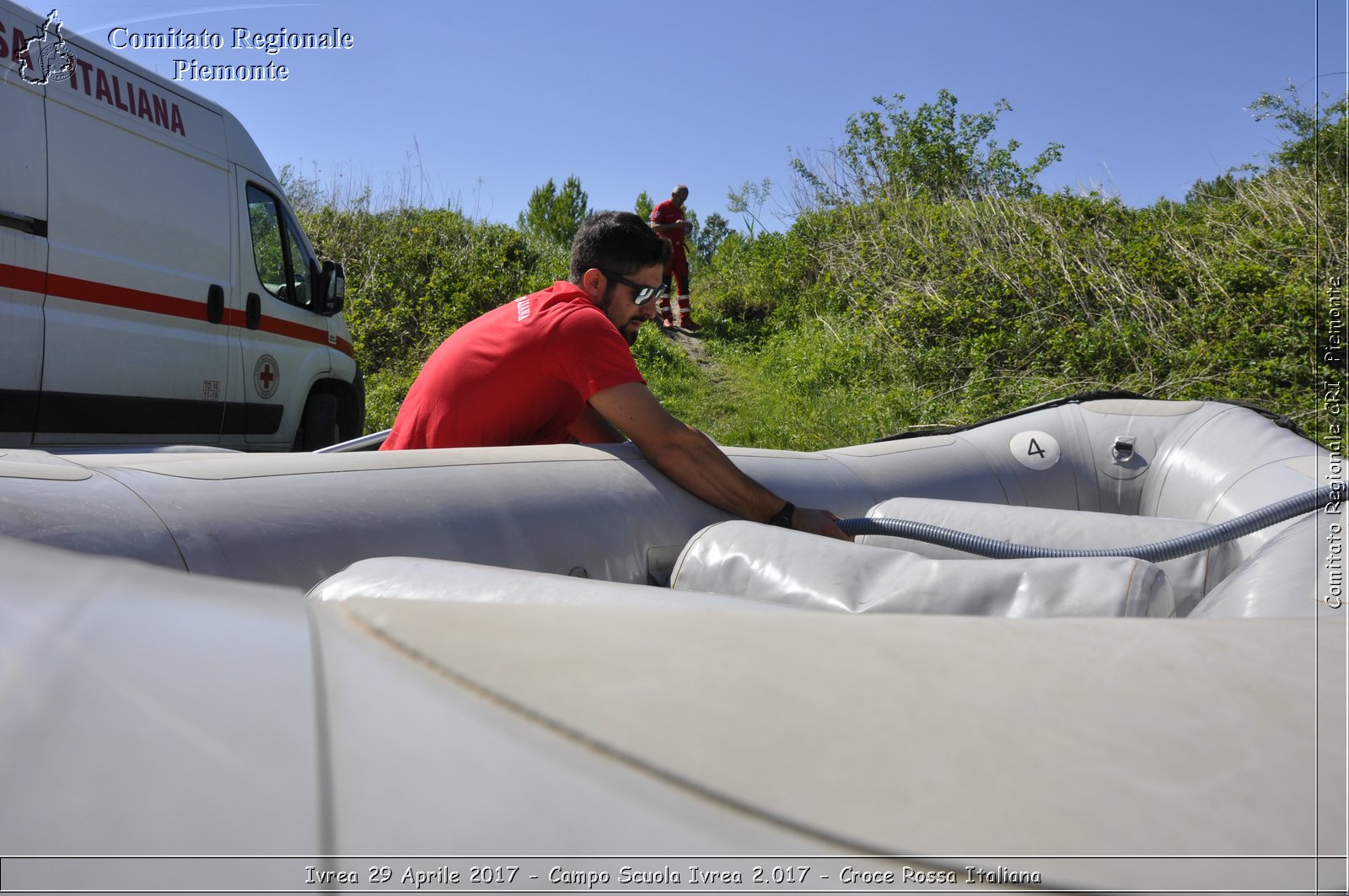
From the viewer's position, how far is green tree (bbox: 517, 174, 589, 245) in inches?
1086

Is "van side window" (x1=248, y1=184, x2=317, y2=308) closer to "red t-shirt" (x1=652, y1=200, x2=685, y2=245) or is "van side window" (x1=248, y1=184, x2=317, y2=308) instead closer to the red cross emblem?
the red cross emblem

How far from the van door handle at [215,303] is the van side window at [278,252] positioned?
0.37m

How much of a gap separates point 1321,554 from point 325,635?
5.92 feet

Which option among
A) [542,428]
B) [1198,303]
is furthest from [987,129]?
[542,428]

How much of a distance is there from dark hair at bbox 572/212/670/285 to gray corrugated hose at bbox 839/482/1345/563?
1.40 meters

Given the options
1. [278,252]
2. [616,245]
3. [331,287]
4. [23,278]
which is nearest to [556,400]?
[616,245]

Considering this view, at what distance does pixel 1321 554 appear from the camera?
64.0 inches

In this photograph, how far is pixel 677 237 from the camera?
1097cm

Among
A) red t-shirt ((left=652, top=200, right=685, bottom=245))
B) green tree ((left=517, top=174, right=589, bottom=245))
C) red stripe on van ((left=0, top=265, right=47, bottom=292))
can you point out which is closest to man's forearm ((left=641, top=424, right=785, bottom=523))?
red stripe on van ((left=0, top=265, right=47, bottom=292))

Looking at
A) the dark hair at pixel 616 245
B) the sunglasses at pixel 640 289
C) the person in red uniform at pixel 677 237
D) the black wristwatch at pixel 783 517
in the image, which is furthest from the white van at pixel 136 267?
the person in red uniform at pixel 677 237

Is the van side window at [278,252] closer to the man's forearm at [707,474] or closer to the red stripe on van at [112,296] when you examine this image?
the red stripe on van at [112,296]

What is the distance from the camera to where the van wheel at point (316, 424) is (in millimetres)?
5543

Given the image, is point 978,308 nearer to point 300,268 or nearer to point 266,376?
point 300,268

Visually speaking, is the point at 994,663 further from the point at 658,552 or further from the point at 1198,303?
the point at 1198,303
